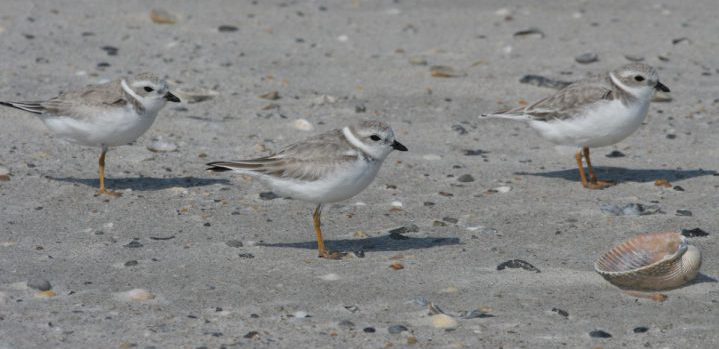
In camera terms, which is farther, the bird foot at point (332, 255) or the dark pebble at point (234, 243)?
the dark pebble at point (234, 243)

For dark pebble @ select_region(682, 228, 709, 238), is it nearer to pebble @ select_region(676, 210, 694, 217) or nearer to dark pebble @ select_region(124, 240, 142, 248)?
pebble @ select_region(676, 210, 694, 217)

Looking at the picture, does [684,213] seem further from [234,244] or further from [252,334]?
[252,334]

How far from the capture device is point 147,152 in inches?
402

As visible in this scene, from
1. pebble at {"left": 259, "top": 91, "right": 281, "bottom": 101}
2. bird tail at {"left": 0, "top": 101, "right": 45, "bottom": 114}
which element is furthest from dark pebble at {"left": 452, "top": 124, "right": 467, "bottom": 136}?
bird tail at {"left": 0, "top": 101, "right": 45, "bottom": 114}

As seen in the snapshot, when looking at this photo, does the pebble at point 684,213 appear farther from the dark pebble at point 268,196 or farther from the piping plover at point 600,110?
the dark pebble at point 268,196

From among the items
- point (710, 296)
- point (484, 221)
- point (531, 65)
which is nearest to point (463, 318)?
point (710, 296)

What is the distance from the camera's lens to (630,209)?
8625 mm

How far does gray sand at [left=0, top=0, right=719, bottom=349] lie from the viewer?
634 cm

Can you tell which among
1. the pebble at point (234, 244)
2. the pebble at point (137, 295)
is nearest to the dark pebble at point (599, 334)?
the pebble at point (137, 295)

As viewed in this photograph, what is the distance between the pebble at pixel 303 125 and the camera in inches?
433

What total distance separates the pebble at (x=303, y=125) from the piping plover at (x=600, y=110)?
8.08ft

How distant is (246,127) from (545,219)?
3.67 metres

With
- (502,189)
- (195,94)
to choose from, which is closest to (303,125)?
(195,94)

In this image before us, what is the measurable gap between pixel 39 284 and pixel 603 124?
4.94 meters
